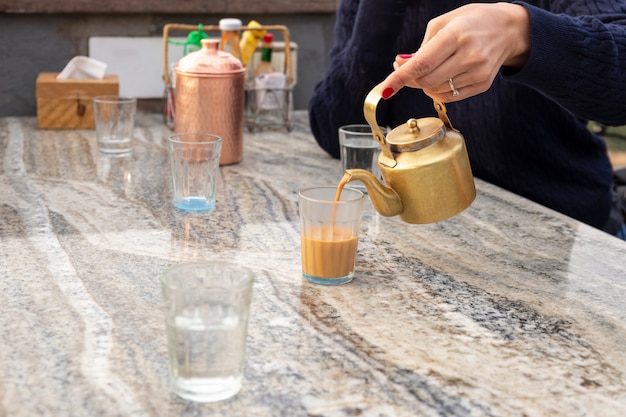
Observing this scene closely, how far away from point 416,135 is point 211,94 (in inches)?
26.9

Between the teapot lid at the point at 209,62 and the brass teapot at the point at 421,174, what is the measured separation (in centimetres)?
65

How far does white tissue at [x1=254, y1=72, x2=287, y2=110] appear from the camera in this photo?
216 centimetres

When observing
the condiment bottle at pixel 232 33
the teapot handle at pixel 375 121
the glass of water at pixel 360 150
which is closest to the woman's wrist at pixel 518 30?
the teapot handle at pixel 375 121

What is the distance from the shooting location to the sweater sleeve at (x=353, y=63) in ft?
6.17

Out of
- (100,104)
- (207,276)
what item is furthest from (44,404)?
(100,104)

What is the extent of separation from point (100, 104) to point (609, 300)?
3.80 ft

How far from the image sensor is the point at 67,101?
6.82 ft

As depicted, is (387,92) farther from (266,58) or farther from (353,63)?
(266,58)

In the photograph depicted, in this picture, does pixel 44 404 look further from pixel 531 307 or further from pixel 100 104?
pixel 100 104

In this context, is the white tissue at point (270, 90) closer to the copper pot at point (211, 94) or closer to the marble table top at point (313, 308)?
the copper pot at point (211, 94)

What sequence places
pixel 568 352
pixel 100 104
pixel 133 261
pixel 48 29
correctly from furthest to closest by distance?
1. pixel 48 29
2. pixel 100 104
3. pixel 133 261
4. pixel 568 352

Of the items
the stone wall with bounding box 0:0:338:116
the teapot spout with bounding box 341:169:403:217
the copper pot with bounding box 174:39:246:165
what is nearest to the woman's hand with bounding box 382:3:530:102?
the teapot spout with bounding box 341:169:403:217

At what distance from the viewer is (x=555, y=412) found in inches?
31.5

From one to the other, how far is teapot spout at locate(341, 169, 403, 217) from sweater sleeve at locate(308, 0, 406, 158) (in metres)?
0.72
